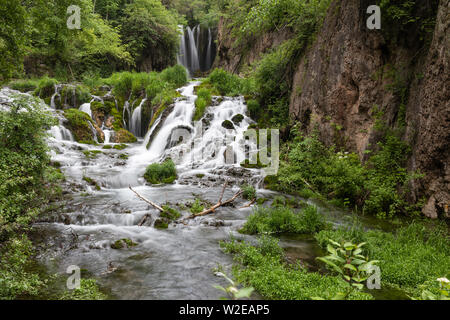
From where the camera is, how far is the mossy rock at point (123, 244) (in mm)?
5434

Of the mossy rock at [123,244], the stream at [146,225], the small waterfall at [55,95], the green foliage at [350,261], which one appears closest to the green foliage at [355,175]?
the stream at [146,225]

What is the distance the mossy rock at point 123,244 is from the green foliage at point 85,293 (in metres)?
1.48

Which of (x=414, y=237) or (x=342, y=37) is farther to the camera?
(x=342, y=37)

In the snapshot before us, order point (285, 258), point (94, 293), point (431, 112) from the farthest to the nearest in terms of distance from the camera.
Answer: point (431, 112), point (285, 258), point (94, 293)

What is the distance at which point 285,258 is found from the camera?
15.8ft

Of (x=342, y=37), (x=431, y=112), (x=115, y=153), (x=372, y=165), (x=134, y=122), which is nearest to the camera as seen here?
(x=431, y=112)

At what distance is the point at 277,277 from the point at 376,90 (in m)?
7.84

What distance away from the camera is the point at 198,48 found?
34344 millimetres

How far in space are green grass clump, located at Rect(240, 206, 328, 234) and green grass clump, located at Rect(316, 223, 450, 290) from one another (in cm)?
47

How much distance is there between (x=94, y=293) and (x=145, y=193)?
5.68 meters

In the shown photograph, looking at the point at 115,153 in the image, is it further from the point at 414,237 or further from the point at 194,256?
the point at 414,237

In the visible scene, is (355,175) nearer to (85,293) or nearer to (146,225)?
(146,225)

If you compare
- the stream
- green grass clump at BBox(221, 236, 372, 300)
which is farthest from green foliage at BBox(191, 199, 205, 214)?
green grass clump at BBox(221, 236, 372, 300)
